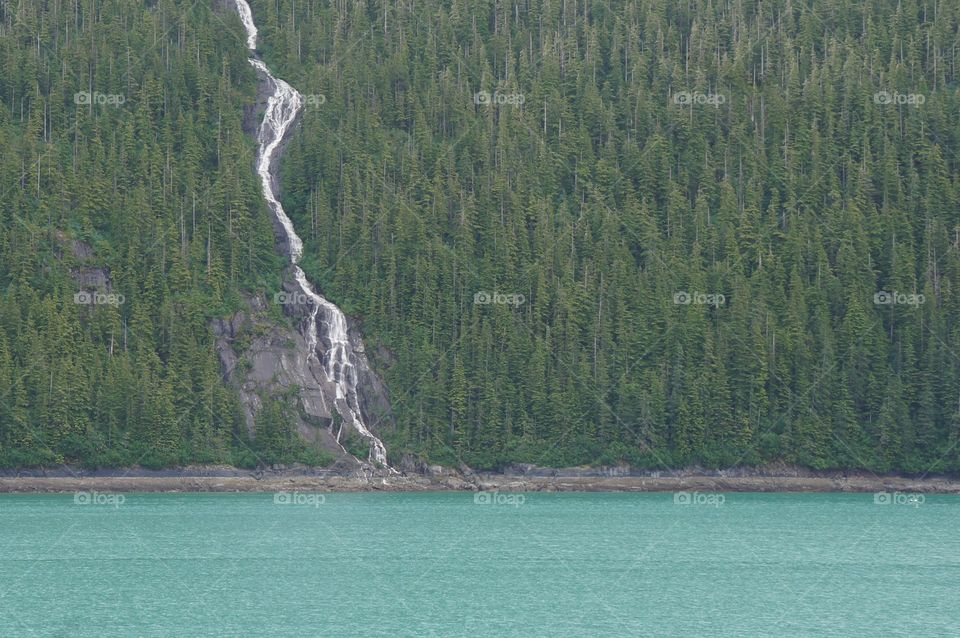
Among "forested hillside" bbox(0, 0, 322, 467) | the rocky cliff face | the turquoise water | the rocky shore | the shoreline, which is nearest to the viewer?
the turquoise water

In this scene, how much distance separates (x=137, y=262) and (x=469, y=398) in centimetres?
3290

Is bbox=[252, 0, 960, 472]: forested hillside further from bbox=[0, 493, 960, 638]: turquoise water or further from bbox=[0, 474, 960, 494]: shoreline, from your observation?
bbox=[0, 493, 960, 638]: turquoise water

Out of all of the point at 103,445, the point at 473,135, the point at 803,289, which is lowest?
the point at 103,445

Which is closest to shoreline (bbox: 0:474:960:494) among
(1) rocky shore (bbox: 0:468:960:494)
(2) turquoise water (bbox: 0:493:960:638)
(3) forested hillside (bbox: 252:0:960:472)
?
(1) rocky shore (bbox: 0:468:960:494)

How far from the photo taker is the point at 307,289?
134m

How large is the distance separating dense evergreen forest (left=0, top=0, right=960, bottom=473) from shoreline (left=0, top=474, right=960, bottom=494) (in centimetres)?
185

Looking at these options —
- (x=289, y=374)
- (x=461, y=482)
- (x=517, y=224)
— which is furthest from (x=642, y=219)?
(x=289, y=374)

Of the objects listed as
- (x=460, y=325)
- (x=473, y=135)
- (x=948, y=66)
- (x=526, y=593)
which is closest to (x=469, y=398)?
(x=460, y=325)

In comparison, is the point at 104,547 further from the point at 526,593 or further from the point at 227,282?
the point at 227,282

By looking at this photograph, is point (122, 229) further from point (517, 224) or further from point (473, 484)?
point (473, 484)

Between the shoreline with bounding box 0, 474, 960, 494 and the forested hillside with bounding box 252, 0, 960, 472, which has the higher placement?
the forested hillside with bounding box 252, 0, 960, 472

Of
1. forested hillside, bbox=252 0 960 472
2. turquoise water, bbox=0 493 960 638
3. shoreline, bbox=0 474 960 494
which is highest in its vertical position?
forested hillside, bbox=252 0 960 472

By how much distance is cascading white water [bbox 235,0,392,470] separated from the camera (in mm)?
120875

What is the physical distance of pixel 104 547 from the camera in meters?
77.8
